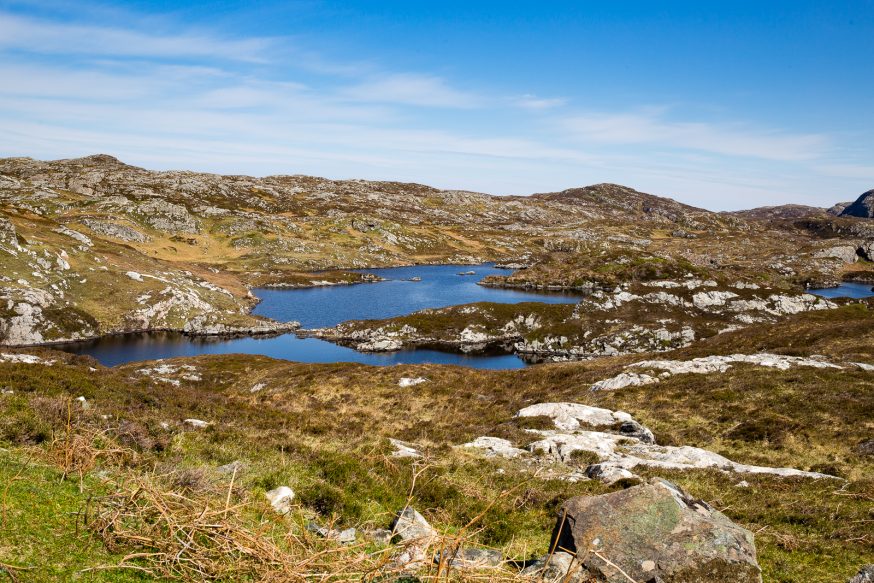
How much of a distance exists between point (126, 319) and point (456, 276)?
99.3 m

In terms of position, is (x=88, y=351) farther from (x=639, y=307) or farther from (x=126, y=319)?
(x=639, y=307)

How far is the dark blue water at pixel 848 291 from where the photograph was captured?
134988 millimetres

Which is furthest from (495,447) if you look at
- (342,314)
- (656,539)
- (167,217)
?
(167,217)

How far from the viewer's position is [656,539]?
296 inches

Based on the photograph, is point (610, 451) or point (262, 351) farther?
point (262, 351)

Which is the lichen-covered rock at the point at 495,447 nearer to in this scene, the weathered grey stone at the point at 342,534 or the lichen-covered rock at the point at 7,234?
the weathered grey stone at the point at 342,534

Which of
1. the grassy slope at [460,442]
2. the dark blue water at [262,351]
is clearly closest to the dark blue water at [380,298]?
the dark blue water at [262,351]

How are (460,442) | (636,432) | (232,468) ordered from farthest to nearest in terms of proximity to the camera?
(636,432)
(460,442)
(232,468)

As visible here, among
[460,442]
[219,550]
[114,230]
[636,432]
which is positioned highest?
[219,550]

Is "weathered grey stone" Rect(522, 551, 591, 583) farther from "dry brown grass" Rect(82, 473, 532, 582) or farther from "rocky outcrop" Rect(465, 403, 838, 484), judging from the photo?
"rocky outcrop" Rect(465, 403, 838, 484)

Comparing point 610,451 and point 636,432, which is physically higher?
point 610,451

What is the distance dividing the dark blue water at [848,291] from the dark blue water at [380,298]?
80.4 meters

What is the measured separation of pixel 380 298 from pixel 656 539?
111m

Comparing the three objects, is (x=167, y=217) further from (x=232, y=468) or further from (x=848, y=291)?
(x=848, y=291)
